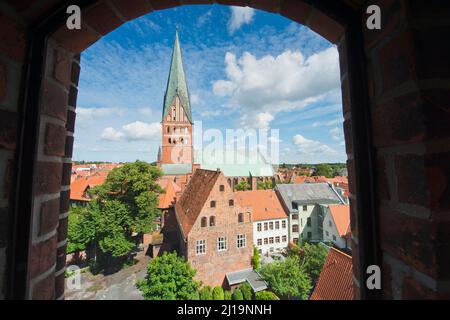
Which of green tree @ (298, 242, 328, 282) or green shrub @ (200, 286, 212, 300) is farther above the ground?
green tree @ (298, 242, 328, 282)

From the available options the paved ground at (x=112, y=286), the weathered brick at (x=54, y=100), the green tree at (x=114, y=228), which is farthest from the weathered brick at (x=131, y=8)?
the green tree at (x=114, y=228)

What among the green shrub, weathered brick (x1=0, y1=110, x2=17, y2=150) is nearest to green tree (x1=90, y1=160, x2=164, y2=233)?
the green shrub

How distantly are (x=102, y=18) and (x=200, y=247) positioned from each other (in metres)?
15.0

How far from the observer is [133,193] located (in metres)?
18.7

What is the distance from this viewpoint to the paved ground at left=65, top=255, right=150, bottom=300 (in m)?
14.1

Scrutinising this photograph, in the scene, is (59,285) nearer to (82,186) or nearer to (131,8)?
(131,8)

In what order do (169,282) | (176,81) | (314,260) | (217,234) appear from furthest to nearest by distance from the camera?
1. (176,81)
2. (217,234)
3. (314,260)
4. (169,282)

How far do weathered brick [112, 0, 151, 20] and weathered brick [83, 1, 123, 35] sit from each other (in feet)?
0.13

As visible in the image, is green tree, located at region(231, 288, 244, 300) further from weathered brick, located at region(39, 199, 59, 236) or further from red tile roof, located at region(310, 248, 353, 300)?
weathered brick, located at region(39, 199, 59, 236)

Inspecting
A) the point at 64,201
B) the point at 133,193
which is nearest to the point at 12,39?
the point at 64,201

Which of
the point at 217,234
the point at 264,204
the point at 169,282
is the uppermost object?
the point at 264,204
